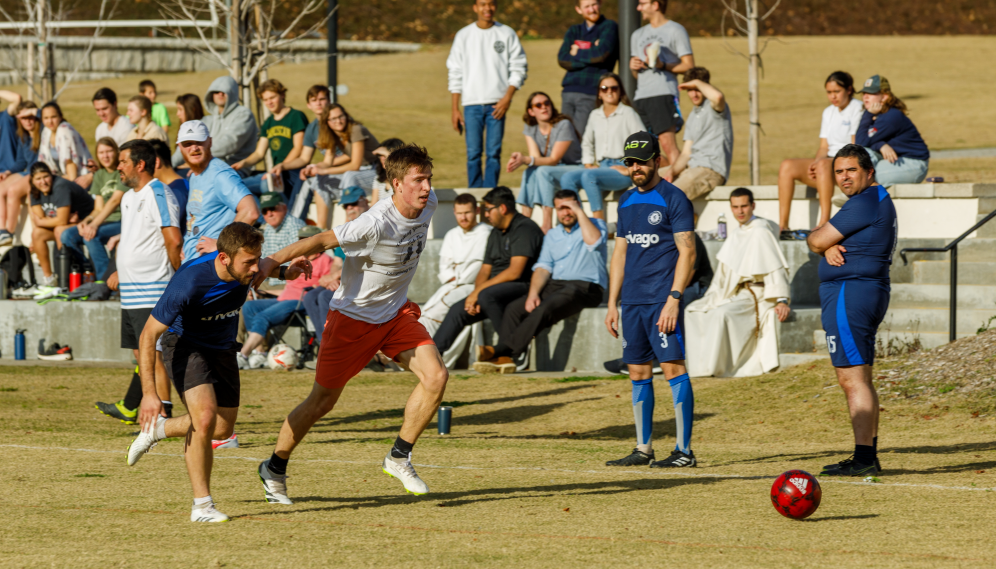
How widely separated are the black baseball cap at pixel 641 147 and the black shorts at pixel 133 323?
4054 millimetres

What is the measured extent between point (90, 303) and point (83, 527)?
945 cm

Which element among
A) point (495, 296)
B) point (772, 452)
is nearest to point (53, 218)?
point (495, 296)

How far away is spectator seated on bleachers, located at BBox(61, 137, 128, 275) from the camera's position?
1450 cm

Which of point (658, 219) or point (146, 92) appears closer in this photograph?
point (658, 219)

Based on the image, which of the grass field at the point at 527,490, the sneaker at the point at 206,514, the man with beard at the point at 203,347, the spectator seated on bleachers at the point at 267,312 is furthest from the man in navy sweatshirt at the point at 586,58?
the sneaker at the point at 206,514

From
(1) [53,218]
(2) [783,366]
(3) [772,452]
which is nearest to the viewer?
(3) [772,452]

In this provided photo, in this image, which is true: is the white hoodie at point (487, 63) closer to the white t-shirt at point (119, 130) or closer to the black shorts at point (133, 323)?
the white t-shirt at point (119, 130)

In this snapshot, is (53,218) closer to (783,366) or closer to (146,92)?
(146,92)

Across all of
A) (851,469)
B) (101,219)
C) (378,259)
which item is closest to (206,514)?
(378,259)

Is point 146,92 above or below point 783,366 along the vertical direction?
above

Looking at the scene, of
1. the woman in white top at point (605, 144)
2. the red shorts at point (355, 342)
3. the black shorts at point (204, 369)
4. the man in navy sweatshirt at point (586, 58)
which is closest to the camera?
the black shorts at point (204, 369)

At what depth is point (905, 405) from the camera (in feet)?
33.7

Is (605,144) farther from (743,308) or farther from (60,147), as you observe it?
(60,147)

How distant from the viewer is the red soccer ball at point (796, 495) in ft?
Result: 19.2
